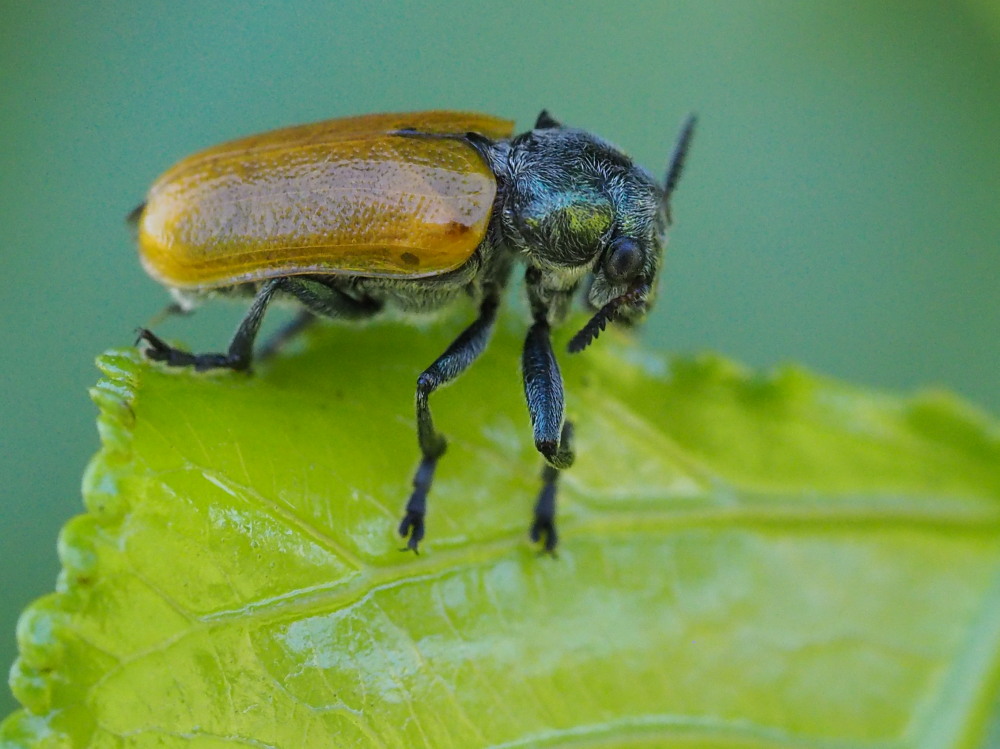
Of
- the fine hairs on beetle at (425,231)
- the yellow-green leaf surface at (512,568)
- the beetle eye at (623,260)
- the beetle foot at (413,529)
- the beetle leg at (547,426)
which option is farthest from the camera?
the beetle eye at (623,260)

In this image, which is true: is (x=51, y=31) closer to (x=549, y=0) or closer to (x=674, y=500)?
(x=549, y=0)

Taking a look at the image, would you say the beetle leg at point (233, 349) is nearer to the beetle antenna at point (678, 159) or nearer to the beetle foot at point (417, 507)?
the beetle foot at point (417, 507)

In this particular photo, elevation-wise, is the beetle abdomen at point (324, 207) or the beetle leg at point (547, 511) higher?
the beetle abdomen at point (324, 207)

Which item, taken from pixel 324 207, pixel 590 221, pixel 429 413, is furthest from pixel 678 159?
pixel 429 413

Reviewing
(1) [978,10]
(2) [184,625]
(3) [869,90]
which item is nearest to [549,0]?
(3) [869,90]

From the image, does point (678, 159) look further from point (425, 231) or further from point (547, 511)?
point (547, 511)

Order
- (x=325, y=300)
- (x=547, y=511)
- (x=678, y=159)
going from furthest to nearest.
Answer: (x=678, y=159) → (x=325, y=300) → (x=547, y=511)

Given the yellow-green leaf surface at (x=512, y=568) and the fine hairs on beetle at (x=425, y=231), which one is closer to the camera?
the yellow-green leaf surface at (x=512, y=568)

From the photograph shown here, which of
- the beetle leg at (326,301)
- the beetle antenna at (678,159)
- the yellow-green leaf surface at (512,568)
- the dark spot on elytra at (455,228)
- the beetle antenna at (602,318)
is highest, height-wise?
the beetle antenna at (678,159)


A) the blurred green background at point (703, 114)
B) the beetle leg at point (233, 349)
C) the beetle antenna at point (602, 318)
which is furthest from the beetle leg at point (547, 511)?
the blurred green background at point (703, 114)
